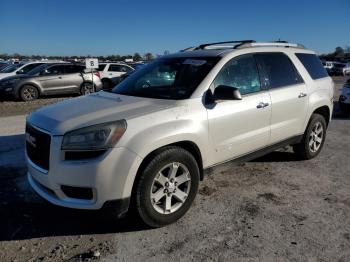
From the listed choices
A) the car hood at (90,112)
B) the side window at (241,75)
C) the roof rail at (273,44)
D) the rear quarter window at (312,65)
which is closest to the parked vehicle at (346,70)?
the rear quarter window at (312,65)

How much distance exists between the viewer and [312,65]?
20.1 ft

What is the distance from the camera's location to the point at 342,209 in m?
4.32

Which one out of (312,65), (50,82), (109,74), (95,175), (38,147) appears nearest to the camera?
(95,175)

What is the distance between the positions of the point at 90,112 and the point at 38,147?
1.99 ft

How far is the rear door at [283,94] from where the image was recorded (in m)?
5.11

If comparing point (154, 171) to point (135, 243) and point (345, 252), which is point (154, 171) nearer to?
point (135, 243)

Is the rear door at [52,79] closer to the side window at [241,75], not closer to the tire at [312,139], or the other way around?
the tire at [312,139]

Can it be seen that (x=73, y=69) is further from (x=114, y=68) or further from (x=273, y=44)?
(x=273, y=44)

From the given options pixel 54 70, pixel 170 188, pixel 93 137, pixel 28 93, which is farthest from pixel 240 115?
pixel 54 70

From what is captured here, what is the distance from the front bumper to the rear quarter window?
11.8ft

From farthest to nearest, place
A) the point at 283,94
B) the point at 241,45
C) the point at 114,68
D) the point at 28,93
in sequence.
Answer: the point at 114,68, the point at 28,93, the point at 283,94, the point at 241,45

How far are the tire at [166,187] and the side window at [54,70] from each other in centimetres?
1310

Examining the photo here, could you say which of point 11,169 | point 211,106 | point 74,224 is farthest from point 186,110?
point 11,169

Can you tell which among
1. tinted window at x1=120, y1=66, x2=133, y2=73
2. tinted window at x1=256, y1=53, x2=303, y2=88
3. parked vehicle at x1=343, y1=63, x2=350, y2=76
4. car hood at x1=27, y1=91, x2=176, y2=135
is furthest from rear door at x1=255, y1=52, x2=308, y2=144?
parked vehicle at x1=343, y1=63, x2=350, y2=76
